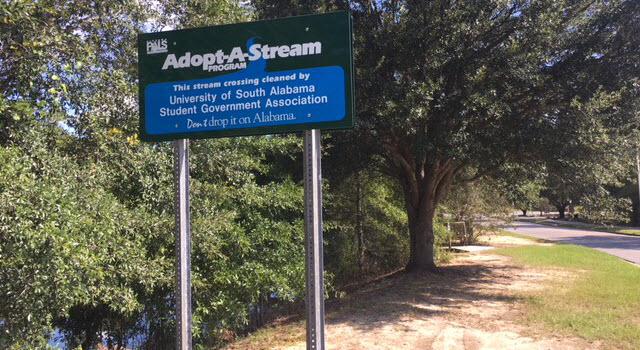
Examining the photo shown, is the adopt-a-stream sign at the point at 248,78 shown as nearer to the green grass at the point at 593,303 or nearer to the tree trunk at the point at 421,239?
the green grass at the point at 593,303

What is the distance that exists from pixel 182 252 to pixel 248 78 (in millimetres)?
1393

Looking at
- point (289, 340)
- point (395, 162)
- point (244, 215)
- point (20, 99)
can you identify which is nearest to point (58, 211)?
point (20, 99)

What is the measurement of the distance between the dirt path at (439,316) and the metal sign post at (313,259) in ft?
13.6

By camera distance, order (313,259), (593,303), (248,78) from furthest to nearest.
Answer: (593,303)
(248,78)
(313,259)

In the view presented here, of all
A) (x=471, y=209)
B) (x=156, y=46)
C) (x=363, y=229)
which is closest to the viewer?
(x=156, y=46)

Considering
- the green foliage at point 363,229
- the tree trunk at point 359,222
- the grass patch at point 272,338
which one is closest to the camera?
the grass patch at point 272,338

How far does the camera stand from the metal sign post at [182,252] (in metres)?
4.09

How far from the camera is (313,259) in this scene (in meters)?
3.71

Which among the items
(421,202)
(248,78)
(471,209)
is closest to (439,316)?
(421,202)

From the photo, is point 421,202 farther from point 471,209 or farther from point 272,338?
point 471,209

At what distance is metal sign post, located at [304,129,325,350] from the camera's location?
369 cm

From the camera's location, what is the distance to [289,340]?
8211 millimetres

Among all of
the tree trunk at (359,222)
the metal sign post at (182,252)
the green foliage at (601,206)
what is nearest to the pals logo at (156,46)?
the metal sign post at (182,252)

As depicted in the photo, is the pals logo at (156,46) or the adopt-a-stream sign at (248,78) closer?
the adopt-a-stream sign at (248,78)
